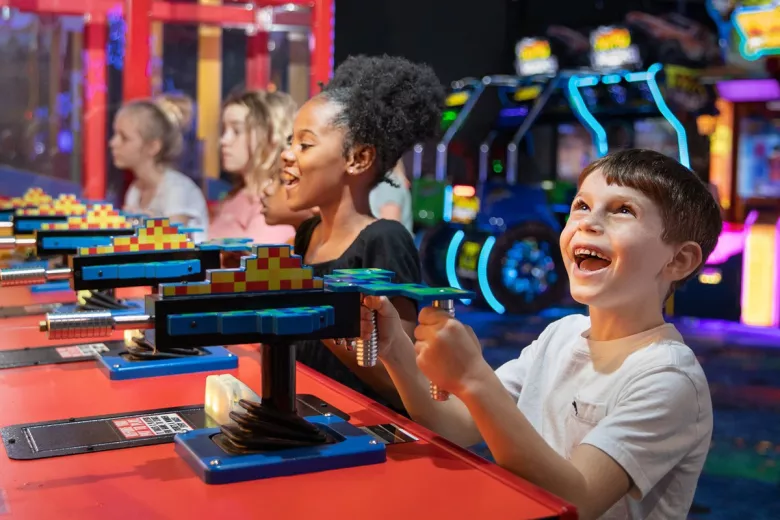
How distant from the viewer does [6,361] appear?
186 cm

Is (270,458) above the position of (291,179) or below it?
below

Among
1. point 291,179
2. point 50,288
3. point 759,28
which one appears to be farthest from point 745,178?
point 291,179

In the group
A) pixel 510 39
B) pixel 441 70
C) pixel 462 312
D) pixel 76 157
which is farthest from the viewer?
pixel 510 39

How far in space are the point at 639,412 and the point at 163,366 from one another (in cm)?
91

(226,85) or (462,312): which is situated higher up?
(226,85)

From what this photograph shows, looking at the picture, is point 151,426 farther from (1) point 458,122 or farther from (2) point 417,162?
(2) point 417,162

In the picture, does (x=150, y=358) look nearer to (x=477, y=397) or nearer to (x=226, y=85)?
(x=477, y=397)

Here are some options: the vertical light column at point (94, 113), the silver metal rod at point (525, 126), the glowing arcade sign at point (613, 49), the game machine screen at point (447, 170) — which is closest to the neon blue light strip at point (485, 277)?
the game machine screen at point (447, 170)

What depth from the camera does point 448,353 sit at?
119 cm

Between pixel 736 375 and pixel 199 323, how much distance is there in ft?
15.5

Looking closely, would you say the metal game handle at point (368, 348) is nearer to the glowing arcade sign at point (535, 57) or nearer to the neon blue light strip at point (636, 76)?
the neon blue light strip at point (636, 76)

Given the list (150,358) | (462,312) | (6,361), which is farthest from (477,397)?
(462,312)

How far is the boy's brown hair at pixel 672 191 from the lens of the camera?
Answer: 1.35 m

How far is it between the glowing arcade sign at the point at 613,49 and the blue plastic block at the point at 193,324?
10017mm
